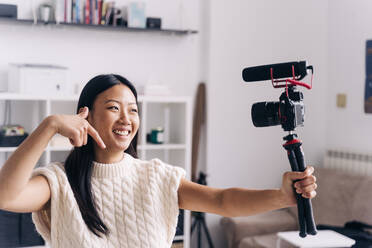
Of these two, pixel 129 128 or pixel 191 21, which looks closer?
pixel 129 128

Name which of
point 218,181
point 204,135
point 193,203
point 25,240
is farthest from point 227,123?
point 193,203

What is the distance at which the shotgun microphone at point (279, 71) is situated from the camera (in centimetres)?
112

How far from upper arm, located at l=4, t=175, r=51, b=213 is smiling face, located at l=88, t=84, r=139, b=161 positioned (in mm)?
205

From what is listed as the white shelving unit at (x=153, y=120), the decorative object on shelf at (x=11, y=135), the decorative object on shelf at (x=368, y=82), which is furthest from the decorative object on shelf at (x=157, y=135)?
the decorative object on shelf at (x=368, y=82)

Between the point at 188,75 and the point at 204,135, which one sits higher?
the point at 188,75

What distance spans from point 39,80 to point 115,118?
1990 mm

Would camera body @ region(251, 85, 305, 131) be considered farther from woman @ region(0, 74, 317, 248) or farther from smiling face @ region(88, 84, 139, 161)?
smiling face @ region(88, 84, 139, 161)

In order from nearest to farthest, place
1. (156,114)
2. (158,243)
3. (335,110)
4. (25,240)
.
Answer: (158,243) → (25,240) → (156,114) → (335,110)

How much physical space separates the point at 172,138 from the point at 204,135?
1.03ft

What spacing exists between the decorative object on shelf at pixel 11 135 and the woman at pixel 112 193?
1919mm

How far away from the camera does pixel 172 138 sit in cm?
386

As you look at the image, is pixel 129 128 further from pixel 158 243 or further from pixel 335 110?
pixel 335 110

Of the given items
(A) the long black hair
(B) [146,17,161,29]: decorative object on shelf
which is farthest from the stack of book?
(A) the long black hair

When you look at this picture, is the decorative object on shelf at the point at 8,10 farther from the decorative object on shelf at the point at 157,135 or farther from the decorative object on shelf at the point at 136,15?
the decorative object on shelf at the point at 157,135
